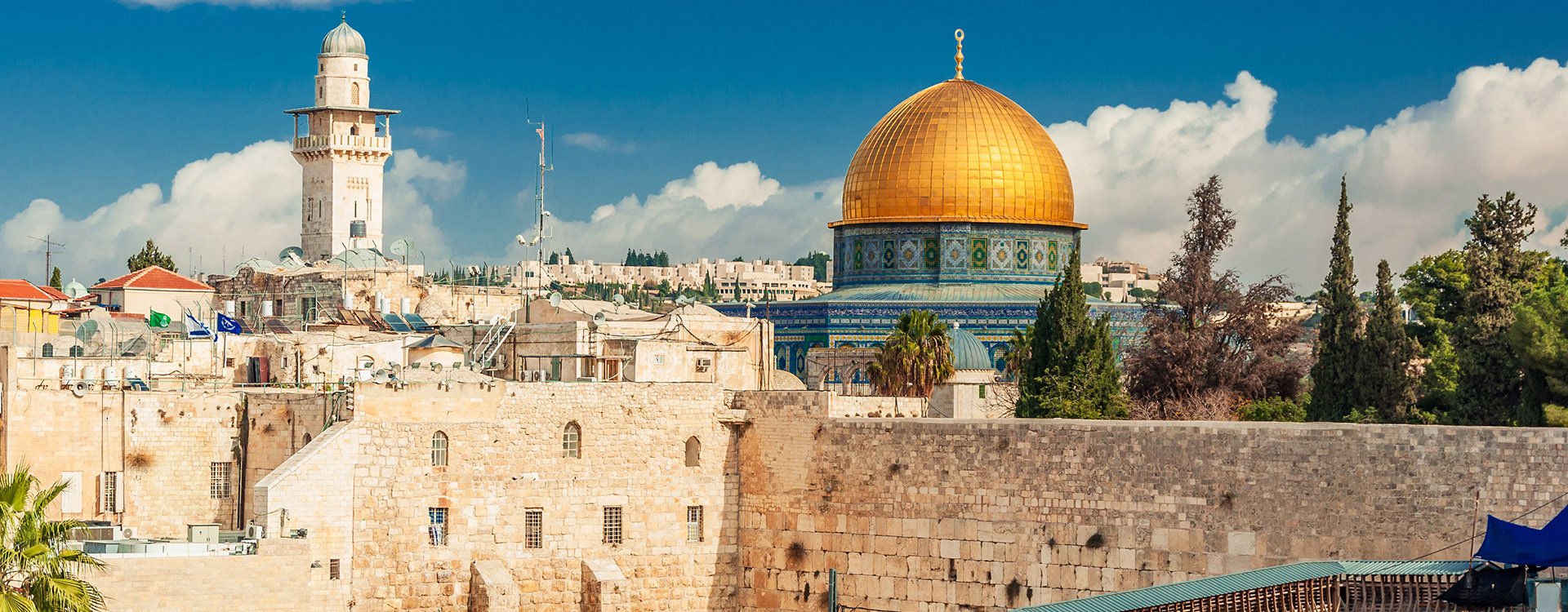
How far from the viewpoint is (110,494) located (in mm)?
27844

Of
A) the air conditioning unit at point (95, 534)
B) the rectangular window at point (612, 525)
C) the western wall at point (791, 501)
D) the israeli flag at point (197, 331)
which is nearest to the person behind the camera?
the western wall at point (791, 501)

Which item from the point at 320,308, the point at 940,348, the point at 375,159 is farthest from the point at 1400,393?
the point at 375,159

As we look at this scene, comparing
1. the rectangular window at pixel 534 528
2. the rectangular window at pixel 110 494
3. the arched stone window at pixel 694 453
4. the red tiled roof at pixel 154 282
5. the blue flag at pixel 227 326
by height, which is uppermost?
the red tiled roof at pixel 154 282

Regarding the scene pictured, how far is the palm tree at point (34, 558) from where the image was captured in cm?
2045

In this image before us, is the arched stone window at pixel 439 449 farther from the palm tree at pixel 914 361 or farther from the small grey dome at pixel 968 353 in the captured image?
the small grey dome at pixel 968 353

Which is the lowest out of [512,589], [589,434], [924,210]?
[512,589]

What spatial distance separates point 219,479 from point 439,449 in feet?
11.5

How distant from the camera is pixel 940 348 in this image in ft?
119

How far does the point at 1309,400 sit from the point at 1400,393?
2.31m

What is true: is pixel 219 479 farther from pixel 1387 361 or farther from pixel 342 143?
pixel 342 143

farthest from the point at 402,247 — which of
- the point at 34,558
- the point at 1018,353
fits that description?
the point at 34,558

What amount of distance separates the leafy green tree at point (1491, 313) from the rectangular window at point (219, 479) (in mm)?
15422

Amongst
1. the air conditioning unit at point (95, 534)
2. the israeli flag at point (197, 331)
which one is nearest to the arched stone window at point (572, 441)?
the air conditioning unit at point (95, 534)

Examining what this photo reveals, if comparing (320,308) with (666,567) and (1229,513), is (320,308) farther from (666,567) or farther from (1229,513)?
(1229,513)
